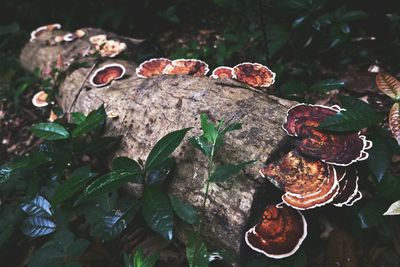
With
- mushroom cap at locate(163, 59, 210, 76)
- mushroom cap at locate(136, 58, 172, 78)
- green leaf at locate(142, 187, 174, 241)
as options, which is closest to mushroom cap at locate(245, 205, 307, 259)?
green leaf at locate(142, 187, 174, 241)

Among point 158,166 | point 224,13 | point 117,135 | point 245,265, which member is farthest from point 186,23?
point 245,265

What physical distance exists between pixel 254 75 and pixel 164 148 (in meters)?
1.31

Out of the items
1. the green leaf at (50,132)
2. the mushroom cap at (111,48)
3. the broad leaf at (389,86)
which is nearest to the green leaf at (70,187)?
the green leaf at (50,132)

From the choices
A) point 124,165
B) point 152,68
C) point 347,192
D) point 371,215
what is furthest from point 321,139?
point 152,68

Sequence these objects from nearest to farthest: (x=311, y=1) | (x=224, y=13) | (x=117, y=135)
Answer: (x=117, y=135), (x=311, y=1), (x=224, y=13)

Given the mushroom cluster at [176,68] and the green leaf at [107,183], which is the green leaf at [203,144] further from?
the mushroom cluster at [176,68]

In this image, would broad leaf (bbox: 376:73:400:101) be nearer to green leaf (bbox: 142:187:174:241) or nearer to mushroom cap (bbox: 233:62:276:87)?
mushroom cap (bbox: 233:62:276:87)

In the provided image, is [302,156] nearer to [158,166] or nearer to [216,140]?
[216,140]

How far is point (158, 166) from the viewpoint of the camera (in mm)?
2344

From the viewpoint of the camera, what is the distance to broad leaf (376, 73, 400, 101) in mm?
2156

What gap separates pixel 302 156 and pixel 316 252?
30.1 inches

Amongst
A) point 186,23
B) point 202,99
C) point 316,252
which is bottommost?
point 186,23

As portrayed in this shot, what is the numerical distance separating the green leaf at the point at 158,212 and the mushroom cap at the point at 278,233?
0.50 m

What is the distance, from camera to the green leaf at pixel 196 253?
1.81m
